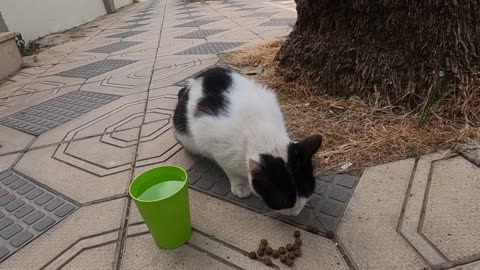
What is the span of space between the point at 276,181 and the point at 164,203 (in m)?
0.45

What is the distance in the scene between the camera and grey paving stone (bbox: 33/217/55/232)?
174cm

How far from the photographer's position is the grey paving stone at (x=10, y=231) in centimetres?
172

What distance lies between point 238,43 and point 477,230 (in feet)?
13.3

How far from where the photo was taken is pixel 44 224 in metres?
1.76

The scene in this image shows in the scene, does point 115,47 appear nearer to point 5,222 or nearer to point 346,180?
point 5,222

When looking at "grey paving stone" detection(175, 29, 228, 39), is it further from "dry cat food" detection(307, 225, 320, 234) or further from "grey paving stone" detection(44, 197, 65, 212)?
"dry cat food" detection(307, 225, 320, 234)

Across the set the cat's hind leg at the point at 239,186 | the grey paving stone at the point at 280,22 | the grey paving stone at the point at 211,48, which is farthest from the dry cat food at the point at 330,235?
the grey paving stone at the point at 280,22

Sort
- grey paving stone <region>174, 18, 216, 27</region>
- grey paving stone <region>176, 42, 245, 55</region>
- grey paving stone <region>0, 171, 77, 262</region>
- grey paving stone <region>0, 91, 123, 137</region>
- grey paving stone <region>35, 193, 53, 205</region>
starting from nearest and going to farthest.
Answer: grey paving stone <region>0, 171, 77, 262</region> → grey paving stone <region>35, 193, 53, 205</region> → grey paving stone <region>0, 91, 123, 137</region> → grey paving stone <region>176, 42, 245, 55</region> → grey paving stone <region>174, 18, 216, 27</region>

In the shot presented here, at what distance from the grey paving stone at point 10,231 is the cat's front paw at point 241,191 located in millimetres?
1107

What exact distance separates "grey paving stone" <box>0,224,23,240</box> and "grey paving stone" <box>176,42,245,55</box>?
10.9ft

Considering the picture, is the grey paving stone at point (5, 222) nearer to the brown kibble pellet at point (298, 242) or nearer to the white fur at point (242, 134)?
the white fur at point (242, 134)

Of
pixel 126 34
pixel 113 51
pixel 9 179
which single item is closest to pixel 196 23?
pixel 126 34

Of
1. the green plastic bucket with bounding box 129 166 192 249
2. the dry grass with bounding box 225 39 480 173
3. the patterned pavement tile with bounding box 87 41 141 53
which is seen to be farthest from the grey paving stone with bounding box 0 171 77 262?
the patterned pavement tile with bounding box 87 41 141 53

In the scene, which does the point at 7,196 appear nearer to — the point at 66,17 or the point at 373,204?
the point at 373,204
